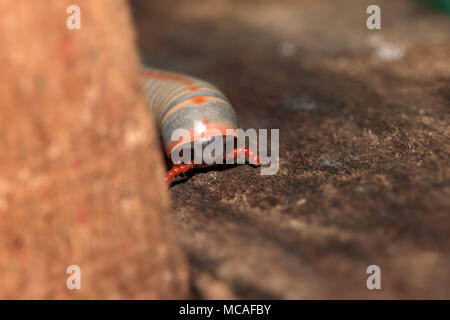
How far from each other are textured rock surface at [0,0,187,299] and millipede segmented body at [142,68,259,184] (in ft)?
3.60

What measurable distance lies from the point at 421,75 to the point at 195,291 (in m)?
3.18

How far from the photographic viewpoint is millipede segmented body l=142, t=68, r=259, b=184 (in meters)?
3.35

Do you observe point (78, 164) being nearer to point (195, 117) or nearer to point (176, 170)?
point (176, 170)

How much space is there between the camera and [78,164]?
2037 millimetres

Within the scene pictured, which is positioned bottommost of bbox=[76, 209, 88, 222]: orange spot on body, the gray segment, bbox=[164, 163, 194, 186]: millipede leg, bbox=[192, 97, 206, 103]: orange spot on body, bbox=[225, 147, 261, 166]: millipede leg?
bbox=[76, 209, 88, 222]: orange spot on body

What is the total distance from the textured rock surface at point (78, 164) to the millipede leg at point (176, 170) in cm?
102

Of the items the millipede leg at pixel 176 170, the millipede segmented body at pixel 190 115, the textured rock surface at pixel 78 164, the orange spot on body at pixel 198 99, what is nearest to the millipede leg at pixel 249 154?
the millipede segmented body at pixel 190 115

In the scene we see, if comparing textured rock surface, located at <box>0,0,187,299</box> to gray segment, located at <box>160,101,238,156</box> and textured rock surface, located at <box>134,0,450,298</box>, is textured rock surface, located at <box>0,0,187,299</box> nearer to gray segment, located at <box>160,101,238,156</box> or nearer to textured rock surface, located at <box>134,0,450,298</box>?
textured rock surface, located at <box>134,0,450,298</box>

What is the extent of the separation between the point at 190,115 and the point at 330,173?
1127 millimetres

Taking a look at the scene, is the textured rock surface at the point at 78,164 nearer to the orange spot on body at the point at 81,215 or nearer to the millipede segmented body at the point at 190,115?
the orange spot on body at the point at 81,215

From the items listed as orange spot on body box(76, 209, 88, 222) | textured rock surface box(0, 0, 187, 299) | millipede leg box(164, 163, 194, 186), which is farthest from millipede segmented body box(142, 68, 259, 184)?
orange spot on body box(76, 209, 88, 222)

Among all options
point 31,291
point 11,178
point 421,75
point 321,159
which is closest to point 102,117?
point 11,178

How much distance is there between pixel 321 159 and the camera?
3.21 meters
